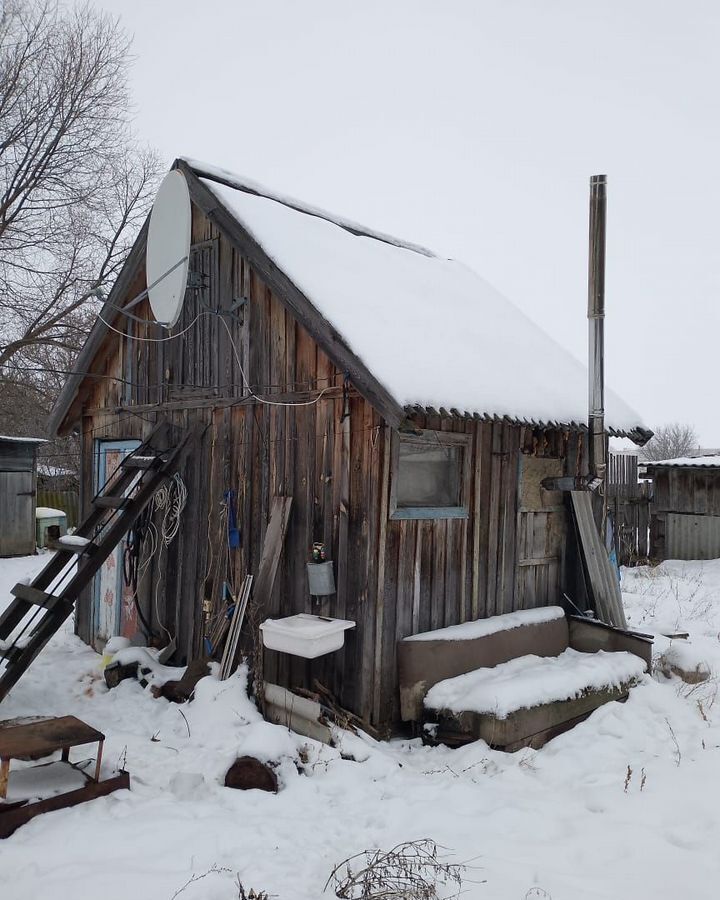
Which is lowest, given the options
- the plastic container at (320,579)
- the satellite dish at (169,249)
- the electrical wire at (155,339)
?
the plastic container at (320,579)

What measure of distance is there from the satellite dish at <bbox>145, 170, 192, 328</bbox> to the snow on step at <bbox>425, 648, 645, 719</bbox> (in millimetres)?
4420

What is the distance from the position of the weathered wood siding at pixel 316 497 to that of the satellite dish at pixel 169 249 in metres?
0.38

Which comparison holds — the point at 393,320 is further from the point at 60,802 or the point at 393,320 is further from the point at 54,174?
the point at 54,174

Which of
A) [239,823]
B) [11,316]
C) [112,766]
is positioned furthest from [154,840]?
[11,316]

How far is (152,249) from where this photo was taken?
7.20m

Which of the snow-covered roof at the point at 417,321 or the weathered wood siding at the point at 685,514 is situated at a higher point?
the snow-covered roof at the point at 417,321

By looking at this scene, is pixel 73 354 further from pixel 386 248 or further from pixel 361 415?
pixel 361 415

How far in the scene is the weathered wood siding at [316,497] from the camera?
5.59 meters

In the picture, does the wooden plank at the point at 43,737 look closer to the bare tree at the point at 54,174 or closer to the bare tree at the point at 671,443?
the bare tree at the point at 54,174

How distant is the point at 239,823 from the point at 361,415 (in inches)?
122

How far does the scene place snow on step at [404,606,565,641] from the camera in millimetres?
5841

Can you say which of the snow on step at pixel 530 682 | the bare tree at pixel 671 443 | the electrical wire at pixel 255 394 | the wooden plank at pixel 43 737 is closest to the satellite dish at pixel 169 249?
the electrical wire at pixel 255 394

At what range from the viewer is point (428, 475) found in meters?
6.09

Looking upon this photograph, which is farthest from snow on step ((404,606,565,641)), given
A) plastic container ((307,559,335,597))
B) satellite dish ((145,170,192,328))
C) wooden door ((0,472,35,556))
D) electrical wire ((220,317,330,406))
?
wooden door ((0,472,35,556))
